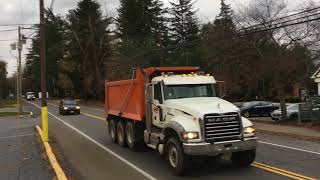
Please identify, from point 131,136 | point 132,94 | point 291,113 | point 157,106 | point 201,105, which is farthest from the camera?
point 291,113

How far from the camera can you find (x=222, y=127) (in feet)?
42.5

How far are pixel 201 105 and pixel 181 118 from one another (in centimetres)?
61

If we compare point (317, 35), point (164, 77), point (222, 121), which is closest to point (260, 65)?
point (317, 35)

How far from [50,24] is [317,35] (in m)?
94.2

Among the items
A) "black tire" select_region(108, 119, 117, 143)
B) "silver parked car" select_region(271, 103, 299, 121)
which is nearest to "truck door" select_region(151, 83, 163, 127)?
"black tire" select_region(108, 119, 117, 143)

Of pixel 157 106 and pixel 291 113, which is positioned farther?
pixel 291 113

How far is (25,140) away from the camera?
23812 millimetres

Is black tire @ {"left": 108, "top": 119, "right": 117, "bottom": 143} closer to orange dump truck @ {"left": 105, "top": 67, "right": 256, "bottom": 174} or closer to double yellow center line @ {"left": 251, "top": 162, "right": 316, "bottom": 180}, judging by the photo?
orange dump truck @ {"left": 105, "top": 67, "right": 256, "bottom": 174}

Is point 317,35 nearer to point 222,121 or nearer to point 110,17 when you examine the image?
point 222,121

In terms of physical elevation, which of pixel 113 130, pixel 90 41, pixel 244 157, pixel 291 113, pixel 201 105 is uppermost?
pixel 90 41

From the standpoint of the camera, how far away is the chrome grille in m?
12.8

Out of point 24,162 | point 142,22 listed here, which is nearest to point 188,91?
point 24,162

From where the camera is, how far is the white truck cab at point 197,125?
1278 cm

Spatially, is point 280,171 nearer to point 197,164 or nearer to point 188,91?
point 197,164
